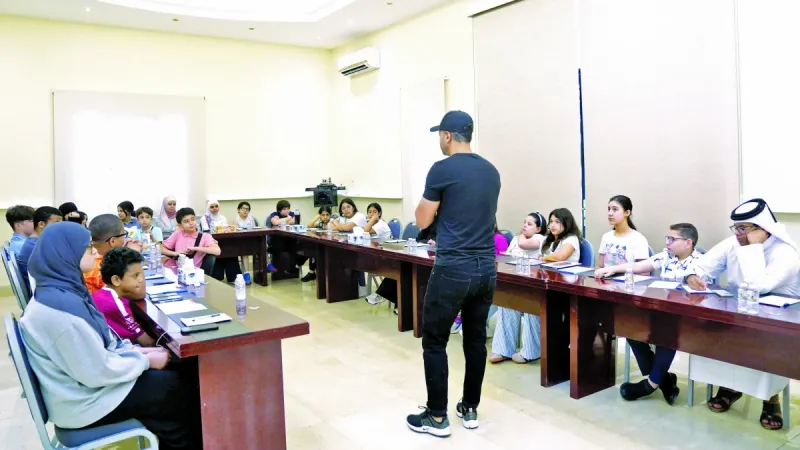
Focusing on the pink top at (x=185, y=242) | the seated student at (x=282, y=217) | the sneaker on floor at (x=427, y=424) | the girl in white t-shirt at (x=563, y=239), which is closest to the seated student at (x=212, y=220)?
the seated student at (x=282, y=217)

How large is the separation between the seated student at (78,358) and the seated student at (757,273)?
2423mm

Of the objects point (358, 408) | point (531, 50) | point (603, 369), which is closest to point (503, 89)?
point (531, 50)

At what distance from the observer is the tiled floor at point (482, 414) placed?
8.70 ft

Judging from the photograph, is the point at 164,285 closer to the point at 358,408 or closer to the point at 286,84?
the point at 358,408

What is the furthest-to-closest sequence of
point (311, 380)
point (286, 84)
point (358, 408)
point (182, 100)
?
point (286, 84), point (182, 100), point (311, 380), point (358, 408)

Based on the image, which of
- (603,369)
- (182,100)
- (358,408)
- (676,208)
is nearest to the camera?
(358,408)

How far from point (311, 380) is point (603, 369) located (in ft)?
5.80

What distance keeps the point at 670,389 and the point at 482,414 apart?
41.5 inches

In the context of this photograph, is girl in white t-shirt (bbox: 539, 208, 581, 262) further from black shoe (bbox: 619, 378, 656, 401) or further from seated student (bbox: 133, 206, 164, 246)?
seated student (bbox: 133, 206, 164, 246)

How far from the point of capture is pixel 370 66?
7875 mm

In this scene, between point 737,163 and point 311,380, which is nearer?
point 311,380

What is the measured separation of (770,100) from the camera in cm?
387

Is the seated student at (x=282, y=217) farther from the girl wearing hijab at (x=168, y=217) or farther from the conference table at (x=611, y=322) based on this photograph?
the conference table at (x=611, y=322)

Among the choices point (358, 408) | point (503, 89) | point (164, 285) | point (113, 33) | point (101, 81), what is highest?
point (113, 33)
